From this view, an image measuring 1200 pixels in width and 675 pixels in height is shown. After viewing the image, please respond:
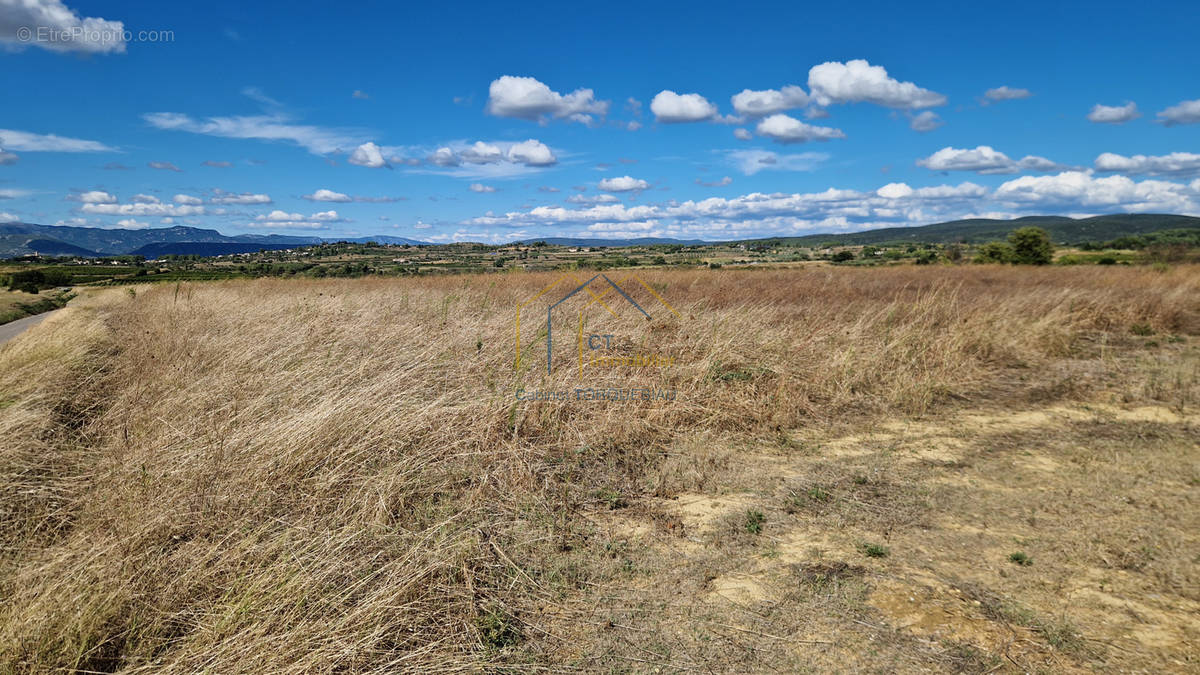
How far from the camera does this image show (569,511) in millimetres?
3959

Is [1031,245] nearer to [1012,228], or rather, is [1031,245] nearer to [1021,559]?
[1021,559]

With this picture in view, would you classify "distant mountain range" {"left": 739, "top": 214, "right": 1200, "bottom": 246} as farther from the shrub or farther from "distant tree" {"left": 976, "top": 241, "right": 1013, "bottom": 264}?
the shrub

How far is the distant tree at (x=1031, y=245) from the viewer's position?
28.1 m

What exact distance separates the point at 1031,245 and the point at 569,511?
35.3 metres

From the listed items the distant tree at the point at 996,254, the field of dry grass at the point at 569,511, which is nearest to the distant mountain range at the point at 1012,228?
the distant tree at the point at 996,254

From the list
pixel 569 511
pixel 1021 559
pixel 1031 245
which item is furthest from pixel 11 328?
pixel 1031 245

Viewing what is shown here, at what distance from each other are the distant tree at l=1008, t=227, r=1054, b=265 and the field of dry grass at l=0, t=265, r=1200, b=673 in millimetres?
25793

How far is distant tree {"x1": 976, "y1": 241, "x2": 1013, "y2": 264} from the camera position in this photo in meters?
29.1

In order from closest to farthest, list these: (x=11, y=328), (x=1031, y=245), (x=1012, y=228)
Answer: (x=11, y=328) → (x=1031, y=245) → (x=1012, y=228)

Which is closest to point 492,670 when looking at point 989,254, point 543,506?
point 543,506

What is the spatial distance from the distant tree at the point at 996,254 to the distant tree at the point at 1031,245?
A: 11.6 inches

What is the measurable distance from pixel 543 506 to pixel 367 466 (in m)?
1.33

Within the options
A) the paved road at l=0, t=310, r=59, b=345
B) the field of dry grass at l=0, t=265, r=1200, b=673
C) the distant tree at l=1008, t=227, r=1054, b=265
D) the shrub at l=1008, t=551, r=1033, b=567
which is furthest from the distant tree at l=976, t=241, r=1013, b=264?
the paved road at l=0, t=310, r=59, b=345

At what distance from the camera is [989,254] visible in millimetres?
31391
